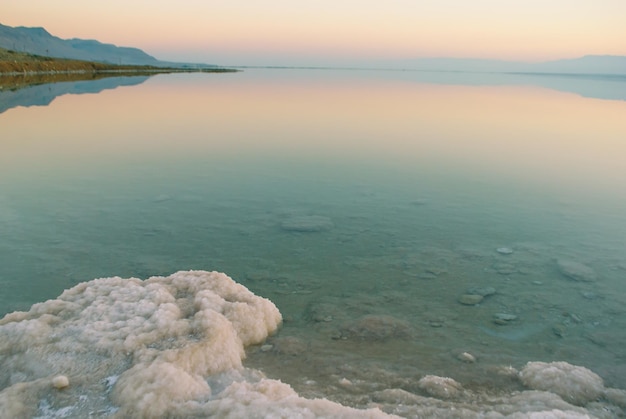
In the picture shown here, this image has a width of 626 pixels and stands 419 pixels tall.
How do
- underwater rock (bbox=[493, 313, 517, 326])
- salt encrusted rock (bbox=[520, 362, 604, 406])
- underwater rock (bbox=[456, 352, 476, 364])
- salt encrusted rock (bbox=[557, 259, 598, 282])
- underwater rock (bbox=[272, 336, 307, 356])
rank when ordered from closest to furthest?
salt encrusted rock (bbox=[520, 362, 604, 406]) < underwater rock (bbox=[456, 352, 476, 364]) < underwater rock (bbox=[272, 336, 307, 356]) < underwater rock (bbox=[493, 313, 517, 326]) < salt encrusted rock (bbox=[557, 259, 598, 282])

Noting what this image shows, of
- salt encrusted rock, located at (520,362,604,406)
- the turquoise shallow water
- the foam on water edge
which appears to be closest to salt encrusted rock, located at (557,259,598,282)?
the turquoise shallow water

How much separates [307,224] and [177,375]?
8.40m

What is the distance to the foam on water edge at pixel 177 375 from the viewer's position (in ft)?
18.4

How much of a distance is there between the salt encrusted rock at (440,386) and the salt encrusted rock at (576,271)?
581 cm

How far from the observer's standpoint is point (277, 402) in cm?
557

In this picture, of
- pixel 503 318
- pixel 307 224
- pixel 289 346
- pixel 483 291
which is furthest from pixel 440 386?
pixel 307 224

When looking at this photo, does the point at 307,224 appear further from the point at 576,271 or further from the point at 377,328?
the point at 576,271

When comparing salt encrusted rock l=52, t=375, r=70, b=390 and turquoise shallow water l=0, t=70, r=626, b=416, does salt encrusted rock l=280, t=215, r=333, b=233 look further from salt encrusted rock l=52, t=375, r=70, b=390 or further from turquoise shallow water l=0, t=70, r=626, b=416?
salt encrusted rock l=52, t=375, r=70, b=390

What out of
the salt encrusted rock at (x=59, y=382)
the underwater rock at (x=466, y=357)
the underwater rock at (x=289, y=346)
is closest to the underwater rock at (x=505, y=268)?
the underwater rock at (x=466, y=357)

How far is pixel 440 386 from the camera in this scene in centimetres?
695

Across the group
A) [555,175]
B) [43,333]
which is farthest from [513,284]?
[555,175]

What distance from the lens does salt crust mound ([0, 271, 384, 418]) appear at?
5586 millimetres

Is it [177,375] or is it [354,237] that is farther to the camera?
[354,237]

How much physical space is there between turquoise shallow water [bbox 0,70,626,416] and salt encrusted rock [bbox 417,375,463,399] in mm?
327
